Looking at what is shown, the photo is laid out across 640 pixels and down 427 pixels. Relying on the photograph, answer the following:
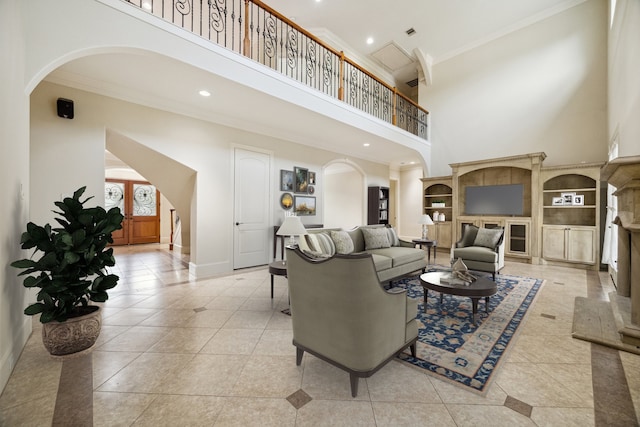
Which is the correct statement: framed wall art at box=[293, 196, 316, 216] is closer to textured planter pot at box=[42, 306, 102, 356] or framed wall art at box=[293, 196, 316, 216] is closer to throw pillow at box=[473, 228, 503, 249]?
throw pillow at box=[473, 228, 503, 249]

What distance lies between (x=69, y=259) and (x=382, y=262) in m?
3.37

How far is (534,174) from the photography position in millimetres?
5887

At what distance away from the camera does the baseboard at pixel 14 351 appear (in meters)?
1.80

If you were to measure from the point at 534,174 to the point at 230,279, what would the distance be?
670 centimetres

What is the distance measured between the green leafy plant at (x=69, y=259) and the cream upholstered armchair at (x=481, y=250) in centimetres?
503

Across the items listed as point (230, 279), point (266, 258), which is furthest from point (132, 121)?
point (266, 258)

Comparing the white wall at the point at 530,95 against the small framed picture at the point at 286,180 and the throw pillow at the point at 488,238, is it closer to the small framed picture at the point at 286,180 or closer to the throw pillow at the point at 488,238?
the throw pillow at the point at 488,238

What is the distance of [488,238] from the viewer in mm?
5004

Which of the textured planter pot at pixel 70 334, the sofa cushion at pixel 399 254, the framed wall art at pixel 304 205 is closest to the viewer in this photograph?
the textured planter pot at pixel 70 334

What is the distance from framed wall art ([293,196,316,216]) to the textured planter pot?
4.28 metres

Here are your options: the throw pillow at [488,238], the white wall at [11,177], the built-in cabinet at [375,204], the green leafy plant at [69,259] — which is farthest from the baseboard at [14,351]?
the built-in cabinet at [375,204]

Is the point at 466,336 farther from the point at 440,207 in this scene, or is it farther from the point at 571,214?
the point at 440,207

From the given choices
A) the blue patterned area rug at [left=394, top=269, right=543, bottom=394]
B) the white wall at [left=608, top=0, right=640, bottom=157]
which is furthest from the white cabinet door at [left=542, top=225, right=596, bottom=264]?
the blue patterned area rug at [left=394, top=269, right=543, bottom=394]

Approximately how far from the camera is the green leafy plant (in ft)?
6.57
